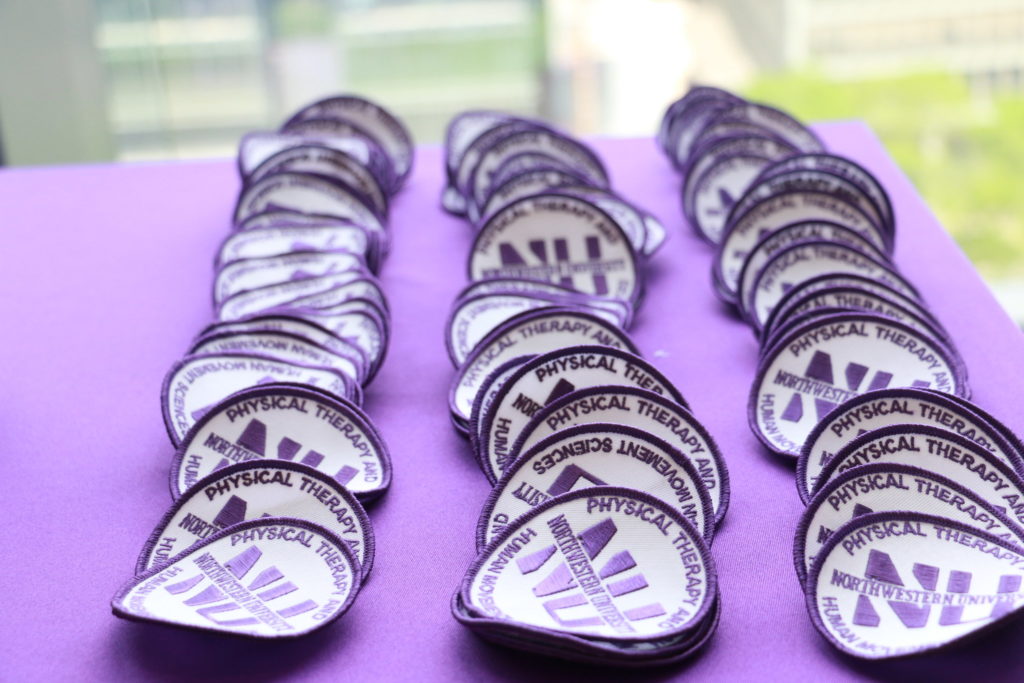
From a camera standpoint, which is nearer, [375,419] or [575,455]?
[575,455]

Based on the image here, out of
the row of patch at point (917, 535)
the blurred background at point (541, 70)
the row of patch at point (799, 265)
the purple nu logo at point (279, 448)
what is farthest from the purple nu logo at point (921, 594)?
the blurred background at point (541, 70)

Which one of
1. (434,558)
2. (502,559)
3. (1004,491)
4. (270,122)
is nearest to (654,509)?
(502,559)

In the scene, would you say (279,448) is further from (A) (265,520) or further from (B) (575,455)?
(B) (575,455)

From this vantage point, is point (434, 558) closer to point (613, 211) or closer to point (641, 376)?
point (641, 376)

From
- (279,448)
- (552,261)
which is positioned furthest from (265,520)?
(552,261)

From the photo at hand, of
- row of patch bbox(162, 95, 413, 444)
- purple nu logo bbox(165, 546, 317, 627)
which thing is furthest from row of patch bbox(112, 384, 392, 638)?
row of patch bbox(162, 95, 413, 444)

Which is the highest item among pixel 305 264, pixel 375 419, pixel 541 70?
pixel 305 264
